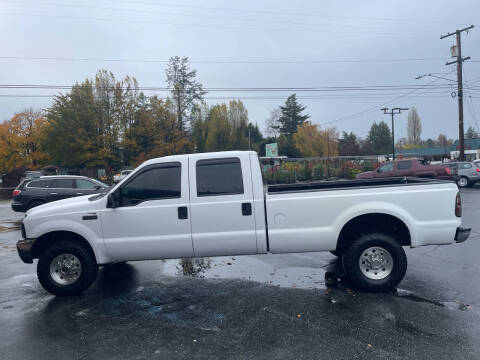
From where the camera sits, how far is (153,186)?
565 cm

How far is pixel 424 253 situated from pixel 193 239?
496 centimetres

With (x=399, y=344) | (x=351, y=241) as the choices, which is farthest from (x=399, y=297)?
(x=399, y=344)

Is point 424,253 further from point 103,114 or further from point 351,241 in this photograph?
point 103,114

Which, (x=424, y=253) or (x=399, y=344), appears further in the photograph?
(x=424, y=253)

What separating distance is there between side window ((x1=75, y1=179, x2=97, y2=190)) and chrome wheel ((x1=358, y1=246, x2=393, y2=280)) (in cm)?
1262

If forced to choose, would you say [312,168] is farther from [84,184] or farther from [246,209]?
[246,209]

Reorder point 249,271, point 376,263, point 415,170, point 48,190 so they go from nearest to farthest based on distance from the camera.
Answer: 1. point 376,263
2. point 249,271
3. point 48,190
4. point 415,170

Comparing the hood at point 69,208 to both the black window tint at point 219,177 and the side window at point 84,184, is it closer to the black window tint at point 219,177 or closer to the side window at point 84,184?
the black window tint at point 219,177

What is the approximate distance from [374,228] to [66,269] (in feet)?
15.1

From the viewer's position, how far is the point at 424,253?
7812 mm

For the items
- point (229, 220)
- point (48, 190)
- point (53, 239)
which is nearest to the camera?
point (229, 220)

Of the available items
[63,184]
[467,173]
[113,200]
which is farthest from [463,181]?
[113,200]

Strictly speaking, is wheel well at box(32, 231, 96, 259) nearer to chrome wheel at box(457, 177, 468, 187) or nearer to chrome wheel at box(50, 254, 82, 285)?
chrome wheel at box(50, 254, 82, 285)

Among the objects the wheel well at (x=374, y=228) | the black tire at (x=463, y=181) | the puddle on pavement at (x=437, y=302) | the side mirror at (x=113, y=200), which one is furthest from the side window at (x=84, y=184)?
the black tire at (x=463, y=181)
